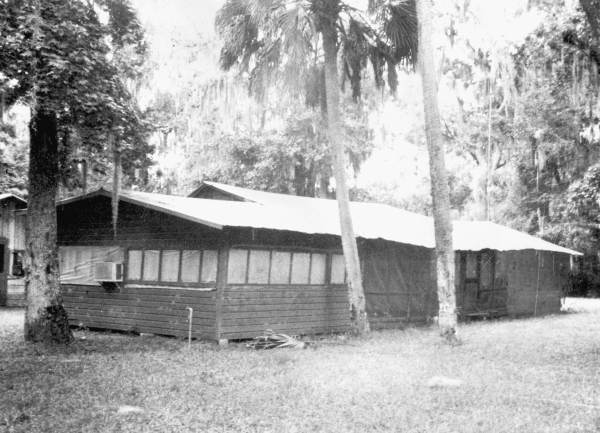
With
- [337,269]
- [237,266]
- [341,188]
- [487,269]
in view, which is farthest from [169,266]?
[487,269]

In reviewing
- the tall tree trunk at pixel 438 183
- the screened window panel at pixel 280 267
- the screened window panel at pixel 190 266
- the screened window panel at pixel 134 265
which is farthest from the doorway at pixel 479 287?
the screened window panel at pixel 134 265

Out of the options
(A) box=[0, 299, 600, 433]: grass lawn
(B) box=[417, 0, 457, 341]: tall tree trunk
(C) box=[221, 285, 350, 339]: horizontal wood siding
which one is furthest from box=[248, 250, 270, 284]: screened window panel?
(B) box=[417, 0, 457, 341]: tall tree trunk

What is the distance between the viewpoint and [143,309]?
14.9 metres

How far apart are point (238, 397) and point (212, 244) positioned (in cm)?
612

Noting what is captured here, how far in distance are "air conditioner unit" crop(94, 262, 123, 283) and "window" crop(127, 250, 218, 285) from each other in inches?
8.7

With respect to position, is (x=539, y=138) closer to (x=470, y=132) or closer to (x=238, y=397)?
(x=470, y=132)

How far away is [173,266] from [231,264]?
165cm

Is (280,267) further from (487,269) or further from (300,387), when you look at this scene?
(487,269)

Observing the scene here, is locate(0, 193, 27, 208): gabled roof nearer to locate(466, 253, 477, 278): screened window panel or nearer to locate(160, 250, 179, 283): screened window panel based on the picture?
locate(160, 250, 179, 283): screened window panel

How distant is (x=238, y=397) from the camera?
25.9ft

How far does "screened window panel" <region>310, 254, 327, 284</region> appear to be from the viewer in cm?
1582

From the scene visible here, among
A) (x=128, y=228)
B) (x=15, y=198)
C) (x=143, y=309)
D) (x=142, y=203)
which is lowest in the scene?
(x=143, y=309)

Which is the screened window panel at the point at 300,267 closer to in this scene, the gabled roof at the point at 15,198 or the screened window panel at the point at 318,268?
the screened window panel at the point at 318,268

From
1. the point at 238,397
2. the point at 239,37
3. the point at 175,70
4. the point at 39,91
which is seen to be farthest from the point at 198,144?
the point at 238,397
